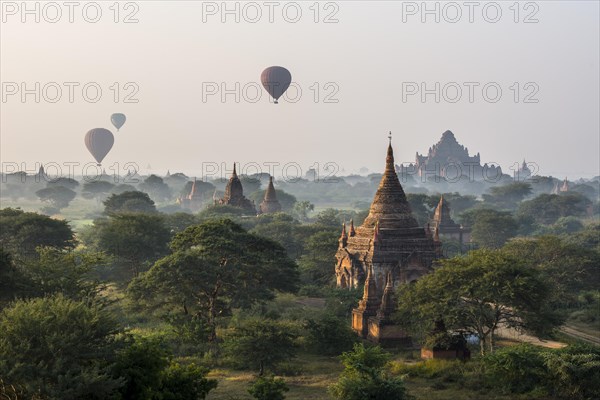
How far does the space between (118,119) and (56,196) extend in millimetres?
25929

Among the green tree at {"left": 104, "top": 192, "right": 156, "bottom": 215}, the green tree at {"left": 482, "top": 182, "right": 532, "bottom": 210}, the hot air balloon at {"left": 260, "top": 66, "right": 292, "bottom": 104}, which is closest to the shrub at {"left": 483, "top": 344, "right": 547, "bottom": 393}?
the green tree at {"left": 104, "top": 192, "right": 156, "bottom": 215}

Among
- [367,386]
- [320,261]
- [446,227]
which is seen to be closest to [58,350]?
[367,386]

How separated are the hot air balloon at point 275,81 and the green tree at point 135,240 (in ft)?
201

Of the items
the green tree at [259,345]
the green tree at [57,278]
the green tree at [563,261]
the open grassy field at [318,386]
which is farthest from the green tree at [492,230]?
the green tree at [57,278]

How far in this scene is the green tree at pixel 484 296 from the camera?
33938 millimetres

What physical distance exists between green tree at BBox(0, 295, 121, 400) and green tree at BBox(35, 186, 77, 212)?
164 metres

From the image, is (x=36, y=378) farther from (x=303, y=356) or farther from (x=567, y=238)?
(x=567, y=238)

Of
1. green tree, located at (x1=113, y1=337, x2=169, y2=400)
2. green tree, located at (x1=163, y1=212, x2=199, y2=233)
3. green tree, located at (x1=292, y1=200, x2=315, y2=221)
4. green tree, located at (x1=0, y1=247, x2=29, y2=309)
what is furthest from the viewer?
green tree, located at (x1=292, y1=200, x2=315, y2=221)

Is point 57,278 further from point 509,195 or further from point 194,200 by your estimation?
point 509,195

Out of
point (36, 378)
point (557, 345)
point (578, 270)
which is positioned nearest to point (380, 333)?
point (557, 345)

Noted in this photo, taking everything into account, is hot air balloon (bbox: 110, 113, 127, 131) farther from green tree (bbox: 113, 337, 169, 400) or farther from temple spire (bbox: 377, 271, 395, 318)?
green tree (bbox: 113, 337, 169, 400)

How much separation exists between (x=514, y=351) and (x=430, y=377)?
4631mm

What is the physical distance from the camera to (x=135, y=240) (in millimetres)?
58562

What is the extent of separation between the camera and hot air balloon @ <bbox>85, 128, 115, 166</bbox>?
16500 cm
